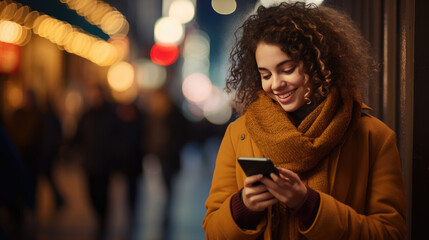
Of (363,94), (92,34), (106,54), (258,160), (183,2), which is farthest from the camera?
(106,54)

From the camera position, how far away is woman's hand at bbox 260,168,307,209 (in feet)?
4.41

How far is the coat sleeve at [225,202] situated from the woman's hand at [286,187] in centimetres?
22

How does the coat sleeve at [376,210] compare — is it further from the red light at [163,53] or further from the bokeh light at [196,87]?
the bokeh light at [196,87]

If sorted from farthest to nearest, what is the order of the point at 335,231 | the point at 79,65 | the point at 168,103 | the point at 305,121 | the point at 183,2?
the point at 79,65 < the point at 183,2 < the point at 168,103 < the point at 305,121 < the point at 335,231

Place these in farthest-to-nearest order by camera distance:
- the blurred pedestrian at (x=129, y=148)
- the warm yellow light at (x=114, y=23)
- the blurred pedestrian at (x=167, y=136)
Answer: the warm yellow light at (x=114, y=23)
the blurred pedestrian at (x=167, y=136)
the blurred pedestrian at (x=129, y=148)

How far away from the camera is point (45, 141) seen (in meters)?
6.45

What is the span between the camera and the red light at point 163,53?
24266 mm

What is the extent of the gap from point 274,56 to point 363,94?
669mm

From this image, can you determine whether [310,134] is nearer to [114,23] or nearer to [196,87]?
[114,23]

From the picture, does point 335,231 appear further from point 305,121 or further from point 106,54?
point 106,54

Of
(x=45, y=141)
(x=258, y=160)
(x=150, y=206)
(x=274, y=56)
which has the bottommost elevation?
(x=150, y=206)

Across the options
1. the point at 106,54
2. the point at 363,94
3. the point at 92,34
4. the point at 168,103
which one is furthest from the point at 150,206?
the point at 106,54

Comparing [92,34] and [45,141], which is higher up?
[92,34]

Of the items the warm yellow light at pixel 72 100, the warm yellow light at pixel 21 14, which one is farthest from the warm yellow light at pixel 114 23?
the warm yellow light at pixel 72 100
